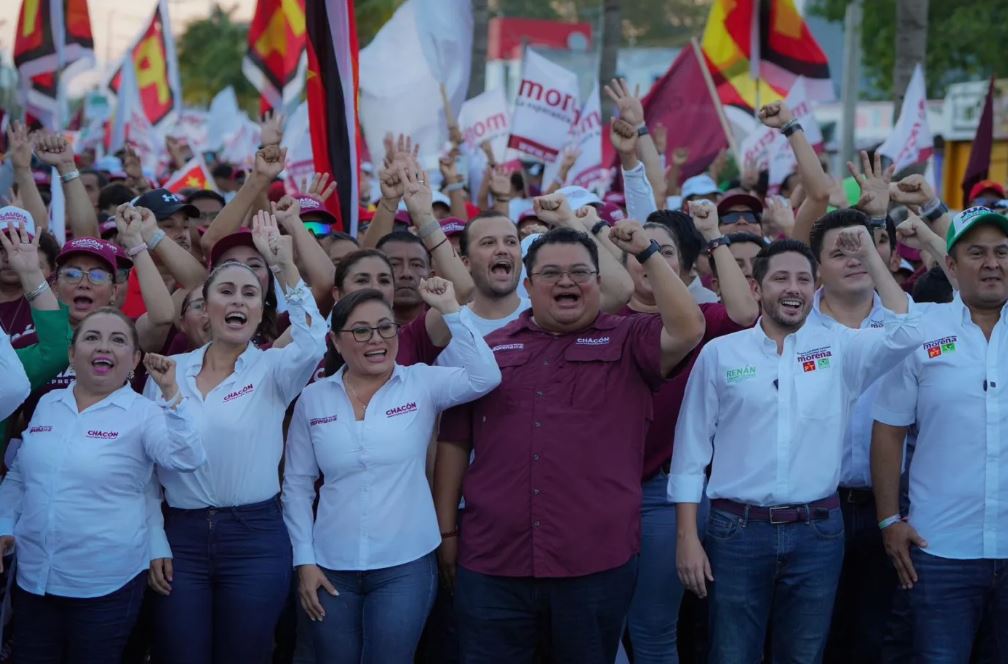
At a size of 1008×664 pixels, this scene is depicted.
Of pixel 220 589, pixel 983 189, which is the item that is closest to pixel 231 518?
pixel 220 589

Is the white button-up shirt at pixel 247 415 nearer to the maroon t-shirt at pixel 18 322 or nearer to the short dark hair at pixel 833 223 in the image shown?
the maroon t-shirt at pixel 18 322

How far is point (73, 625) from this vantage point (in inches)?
197

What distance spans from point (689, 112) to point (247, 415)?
765cm

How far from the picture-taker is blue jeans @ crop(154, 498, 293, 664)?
16.4 ft

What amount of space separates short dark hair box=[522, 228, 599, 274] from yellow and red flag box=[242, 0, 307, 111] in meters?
7.86

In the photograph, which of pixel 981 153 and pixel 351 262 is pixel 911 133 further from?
pixel 351 262

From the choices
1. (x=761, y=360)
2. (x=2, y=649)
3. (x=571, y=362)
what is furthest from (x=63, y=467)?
(x=761, y=360)

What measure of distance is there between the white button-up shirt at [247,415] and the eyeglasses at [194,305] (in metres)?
0.48

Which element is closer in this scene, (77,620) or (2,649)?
(77,620)

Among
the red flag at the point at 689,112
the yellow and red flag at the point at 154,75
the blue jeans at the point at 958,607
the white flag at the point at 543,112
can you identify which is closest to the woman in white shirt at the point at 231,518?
the blue jeans at the point at 958,607

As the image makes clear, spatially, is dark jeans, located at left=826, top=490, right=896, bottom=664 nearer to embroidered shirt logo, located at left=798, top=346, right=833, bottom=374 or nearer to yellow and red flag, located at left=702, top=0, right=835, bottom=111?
embroidered shirt logo, located at left=798, top=346, right=833, bottom=374

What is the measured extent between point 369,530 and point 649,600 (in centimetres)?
119

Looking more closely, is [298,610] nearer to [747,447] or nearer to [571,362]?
[571,362]

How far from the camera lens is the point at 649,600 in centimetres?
528
